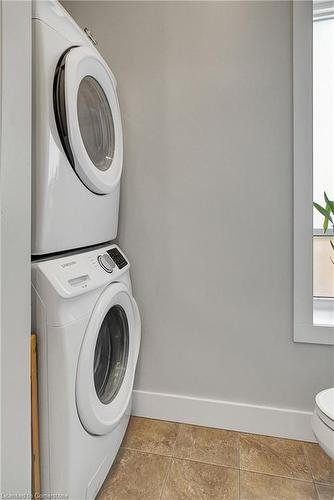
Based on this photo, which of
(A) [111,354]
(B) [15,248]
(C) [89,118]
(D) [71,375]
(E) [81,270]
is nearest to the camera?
(B) [15,248]

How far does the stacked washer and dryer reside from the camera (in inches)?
33.0

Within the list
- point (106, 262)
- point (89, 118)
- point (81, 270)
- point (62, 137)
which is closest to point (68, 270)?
point (81, 270)

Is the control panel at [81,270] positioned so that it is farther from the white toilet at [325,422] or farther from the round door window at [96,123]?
the white toilet at [325,422]

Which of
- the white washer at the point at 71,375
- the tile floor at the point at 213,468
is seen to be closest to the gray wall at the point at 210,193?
the tile floor at the point at 213,468

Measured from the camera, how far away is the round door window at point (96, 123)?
1.09 metres

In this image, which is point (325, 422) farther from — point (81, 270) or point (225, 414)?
point (81, 270)

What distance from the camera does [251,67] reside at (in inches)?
54.2

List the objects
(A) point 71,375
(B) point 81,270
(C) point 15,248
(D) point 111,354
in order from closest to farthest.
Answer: (C) point 15,248 → (A) point 71,375 → (B) point 81,270 → (D) point 111,354

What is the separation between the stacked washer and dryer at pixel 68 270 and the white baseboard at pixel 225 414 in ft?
1.28

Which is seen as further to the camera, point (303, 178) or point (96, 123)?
point (303, 178)

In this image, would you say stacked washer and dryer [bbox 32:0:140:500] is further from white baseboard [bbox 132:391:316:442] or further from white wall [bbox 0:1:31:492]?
white baseboard [bbox 132:391:316:442]

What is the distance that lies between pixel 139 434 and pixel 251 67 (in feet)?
5.97

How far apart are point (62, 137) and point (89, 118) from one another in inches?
10.8

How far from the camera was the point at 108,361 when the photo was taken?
4.03ft
